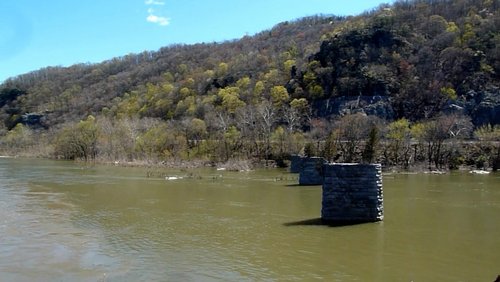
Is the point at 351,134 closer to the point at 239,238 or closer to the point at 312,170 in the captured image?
the point at 312,170

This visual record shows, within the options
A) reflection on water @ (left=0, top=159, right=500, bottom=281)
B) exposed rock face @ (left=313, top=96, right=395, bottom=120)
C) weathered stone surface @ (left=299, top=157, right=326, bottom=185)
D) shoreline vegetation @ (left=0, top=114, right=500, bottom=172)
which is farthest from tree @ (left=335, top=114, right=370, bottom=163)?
reflection on water @ (left=0, top=159, right=500, bottom=281)

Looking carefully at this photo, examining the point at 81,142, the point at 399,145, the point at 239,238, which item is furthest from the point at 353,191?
the point at 81,142

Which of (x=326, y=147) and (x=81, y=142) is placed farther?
(x=81, y=142)

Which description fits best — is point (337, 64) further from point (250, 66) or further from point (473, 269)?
point (473, 269)

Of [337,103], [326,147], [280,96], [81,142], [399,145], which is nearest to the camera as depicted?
[326,147]

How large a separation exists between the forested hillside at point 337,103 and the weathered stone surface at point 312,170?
778 inches

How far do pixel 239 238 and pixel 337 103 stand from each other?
81693 mm

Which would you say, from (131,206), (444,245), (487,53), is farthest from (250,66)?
(444,245)

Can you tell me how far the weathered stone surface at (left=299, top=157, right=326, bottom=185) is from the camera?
133 feet

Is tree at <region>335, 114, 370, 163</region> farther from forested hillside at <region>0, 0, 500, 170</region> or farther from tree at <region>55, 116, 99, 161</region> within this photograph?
tree at <region>55, 116, 99, 161</region>

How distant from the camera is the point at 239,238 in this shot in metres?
20.8

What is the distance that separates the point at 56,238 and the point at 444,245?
14.5 metres

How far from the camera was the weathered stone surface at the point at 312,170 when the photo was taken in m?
40.6

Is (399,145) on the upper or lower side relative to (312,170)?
upper
